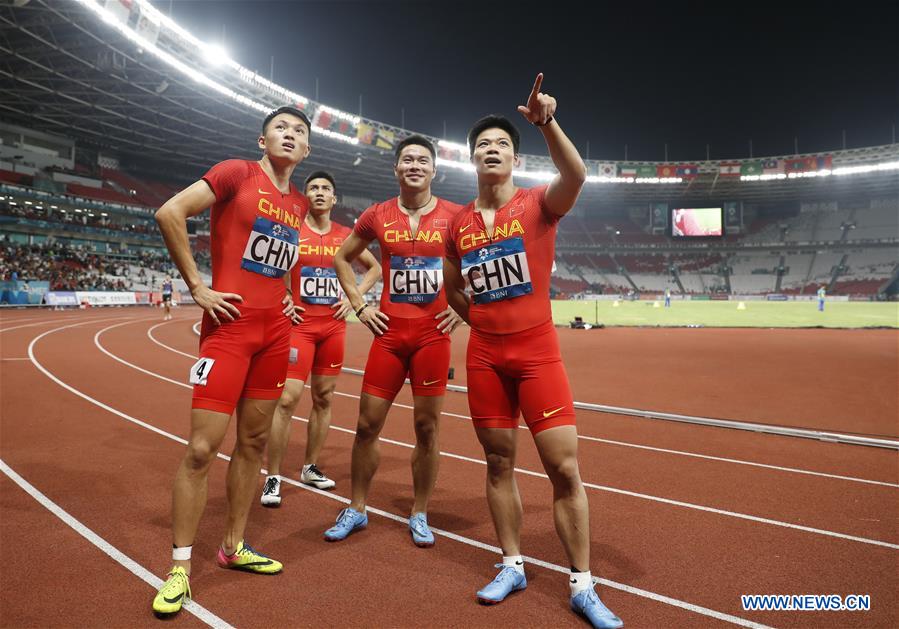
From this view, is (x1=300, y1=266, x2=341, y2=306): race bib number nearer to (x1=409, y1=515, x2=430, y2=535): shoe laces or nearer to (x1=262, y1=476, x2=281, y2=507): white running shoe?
(x1=262, y1=476, x2=281, y2=507): white running shoe

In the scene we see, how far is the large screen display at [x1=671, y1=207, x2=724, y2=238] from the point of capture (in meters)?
53.8

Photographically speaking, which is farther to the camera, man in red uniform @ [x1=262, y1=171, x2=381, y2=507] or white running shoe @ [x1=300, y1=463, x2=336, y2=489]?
man in red uniform @ [x1=262, y1=171, x2=381, y2=507]

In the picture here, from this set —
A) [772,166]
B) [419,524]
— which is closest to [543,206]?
[419,524]

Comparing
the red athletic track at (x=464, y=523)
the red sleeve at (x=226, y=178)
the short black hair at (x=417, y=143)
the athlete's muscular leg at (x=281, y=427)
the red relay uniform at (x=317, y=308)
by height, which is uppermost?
the short black hair at (x=417, y=143)

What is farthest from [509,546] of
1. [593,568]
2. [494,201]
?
[494,201]

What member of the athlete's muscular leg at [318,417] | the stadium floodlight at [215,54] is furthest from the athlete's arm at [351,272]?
the stadium floodlight at [215,54]

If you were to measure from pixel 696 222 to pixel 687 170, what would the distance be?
284 inches

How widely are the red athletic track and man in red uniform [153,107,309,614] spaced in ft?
1.33

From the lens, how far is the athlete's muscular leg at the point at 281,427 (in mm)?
4211

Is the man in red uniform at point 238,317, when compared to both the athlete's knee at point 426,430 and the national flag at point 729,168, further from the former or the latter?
the national flag at point 729,168

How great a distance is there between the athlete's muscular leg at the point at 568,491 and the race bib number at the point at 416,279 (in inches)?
58.1

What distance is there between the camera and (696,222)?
54.6 metres

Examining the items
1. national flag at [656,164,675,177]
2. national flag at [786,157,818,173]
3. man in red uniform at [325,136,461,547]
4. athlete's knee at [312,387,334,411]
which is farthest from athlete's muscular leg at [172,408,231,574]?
national flag at [786,157,818,173]

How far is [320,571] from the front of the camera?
2.91 m
